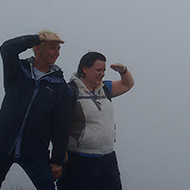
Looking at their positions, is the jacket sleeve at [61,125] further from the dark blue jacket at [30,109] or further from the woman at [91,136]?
the woman at [91,136]

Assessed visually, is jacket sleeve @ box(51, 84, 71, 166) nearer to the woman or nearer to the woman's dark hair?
the woman

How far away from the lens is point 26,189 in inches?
112

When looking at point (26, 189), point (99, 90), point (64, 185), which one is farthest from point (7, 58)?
point (26, 189)

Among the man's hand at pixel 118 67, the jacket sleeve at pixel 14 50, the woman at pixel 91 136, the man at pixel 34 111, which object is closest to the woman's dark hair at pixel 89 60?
the woman at pixel 91 136

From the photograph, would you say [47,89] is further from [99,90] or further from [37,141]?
[99,90]

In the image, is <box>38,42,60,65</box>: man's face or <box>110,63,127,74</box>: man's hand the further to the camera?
<box>110,63,127,74</box>: man's hand

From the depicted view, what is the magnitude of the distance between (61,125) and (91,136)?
0.72ft

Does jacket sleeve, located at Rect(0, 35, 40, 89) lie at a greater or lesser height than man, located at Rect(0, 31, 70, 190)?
greater

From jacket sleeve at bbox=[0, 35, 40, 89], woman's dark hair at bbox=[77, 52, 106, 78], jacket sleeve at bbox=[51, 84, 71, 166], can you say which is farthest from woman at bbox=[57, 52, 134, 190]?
jacket sleeve at bbox=[0, 35, 40, 89]

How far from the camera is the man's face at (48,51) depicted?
66.9 inches

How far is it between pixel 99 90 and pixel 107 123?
0.85 ft

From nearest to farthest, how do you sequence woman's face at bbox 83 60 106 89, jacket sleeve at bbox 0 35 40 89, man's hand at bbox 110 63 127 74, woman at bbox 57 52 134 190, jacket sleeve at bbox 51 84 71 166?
jacket sleeve at bbox 0 35 40 89
jacket sleeve at bbox 51 84 71 166
woman at bbox 57 52 134 190
woman's face at bbox 83 60 106 89
man's hand at bbox 110 63 127 74

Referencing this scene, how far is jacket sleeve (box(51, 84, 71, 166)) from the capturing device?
5.56 ft

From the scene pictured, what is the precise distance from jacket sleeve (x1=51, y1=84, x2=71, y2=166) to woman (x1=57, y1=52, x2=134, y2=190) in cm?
11
